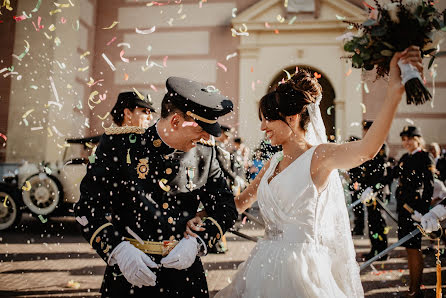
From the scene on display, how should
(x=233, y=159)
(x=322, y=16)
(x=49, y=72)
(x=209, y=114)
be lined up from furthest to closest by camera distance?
(x=322, y=16) < (x=49, y=72) < (x=233, y=159) < (x=209, y=114)

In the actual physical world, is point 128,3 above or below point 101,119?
above

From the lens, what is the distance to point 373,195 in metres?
5.53

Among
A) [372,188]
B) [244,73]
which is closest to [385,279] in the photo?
[372,188]

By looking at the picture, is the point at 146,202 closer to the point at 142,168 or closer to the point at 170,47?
the point at 142,168

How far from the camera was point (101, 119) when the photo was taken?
44.3ft

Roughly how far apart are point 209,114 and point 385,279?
13.6 ft

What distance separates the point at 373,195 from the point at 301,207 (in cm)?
384

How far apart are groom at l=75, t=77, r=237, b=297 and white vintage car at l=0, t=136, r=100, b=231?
17.8 ft

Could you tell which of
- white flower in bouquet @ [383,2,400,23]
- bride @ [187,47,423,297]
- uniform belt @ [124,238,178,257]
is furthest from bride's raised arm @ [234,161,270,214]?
white flower in bouquet @ [383,2,400,23]

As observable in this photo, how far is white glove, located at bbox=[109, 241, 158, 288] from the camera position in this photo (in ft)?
5.48

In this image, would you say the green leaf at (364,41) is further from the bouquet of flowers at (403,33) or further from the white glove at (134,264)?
the white glove at (134,264)

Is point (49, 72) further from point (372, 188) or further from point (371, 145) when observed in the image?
point (371, 145)

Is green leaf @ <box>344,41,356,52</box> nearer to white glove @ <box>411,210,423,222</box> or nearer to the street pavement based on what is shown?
white glove @ <box>411,210,423,222</box>

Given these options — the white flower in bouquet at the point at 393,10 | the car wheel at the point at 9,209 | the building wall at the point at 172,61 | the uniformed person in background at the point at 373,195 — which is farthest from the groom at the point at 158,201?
the building wall at the point at 172,61
